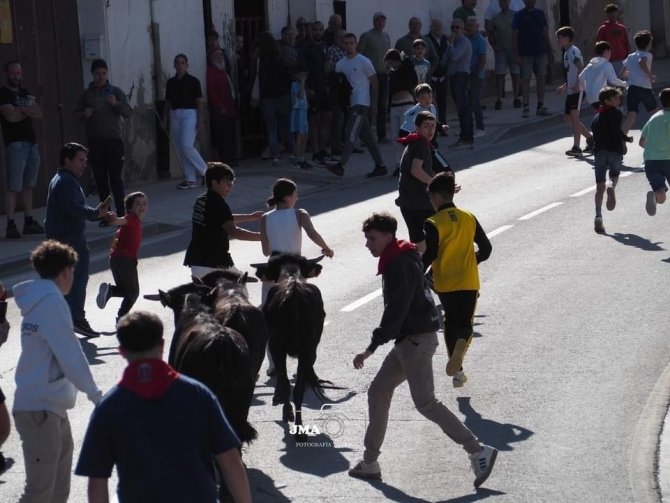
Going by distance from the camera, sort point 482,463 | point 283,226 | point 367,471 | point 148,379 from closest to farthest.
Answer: point 148,379 → point 482,463 → point 367,471 → point 283,226

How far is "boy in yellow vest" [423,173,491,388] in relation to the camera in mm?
9805

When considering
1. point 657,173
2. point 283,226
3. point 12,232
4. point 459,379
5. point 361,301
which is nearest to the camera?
point 459,379

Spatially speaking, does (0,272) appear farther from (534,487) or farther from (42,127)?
(534,487)

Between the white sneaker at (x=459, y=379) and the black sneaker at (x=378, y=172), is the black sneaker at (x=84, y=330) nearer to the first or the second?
the white sneaker at (x=459, y=379)

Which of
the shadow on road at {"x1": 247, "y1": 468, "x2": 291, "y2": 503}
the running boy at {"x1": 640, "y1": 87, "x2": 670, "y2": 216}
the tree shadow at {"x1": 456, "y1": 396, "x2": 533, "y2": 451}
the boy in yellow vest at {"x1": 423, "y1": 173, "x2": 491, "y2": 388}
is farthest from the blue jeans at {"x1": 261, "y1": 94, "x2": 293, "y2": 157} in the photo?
the shadow on road at {"x1": 247, "y1": 468, "x2": 291, "y2": 503}

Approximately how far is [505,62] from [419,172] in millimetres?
17271

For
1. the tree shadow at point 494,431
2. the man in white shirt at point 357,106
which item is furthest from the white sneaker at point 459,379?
the man in white shirt at point 357,106

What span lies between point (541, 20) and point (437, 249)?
60.0 feet

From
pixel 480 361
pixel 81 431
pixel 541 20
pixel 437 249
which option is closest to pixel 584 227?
pixel 480 361

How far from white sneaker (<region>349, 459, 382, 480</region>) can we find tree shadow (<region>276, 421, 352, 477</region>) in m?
0.19

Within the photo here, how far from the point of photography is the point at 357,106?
22.1 metres

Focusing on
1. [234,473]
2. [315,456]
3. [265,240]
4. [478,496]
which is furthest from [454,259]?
[234,473]

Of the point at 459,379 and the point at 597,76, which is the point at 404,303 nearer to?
the point at 459,379

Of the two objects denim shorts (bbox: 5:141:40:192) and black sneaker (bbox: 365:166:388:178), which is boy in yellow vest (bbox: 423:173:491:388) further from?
black sneaker (bbox: 365:166:388:178)
